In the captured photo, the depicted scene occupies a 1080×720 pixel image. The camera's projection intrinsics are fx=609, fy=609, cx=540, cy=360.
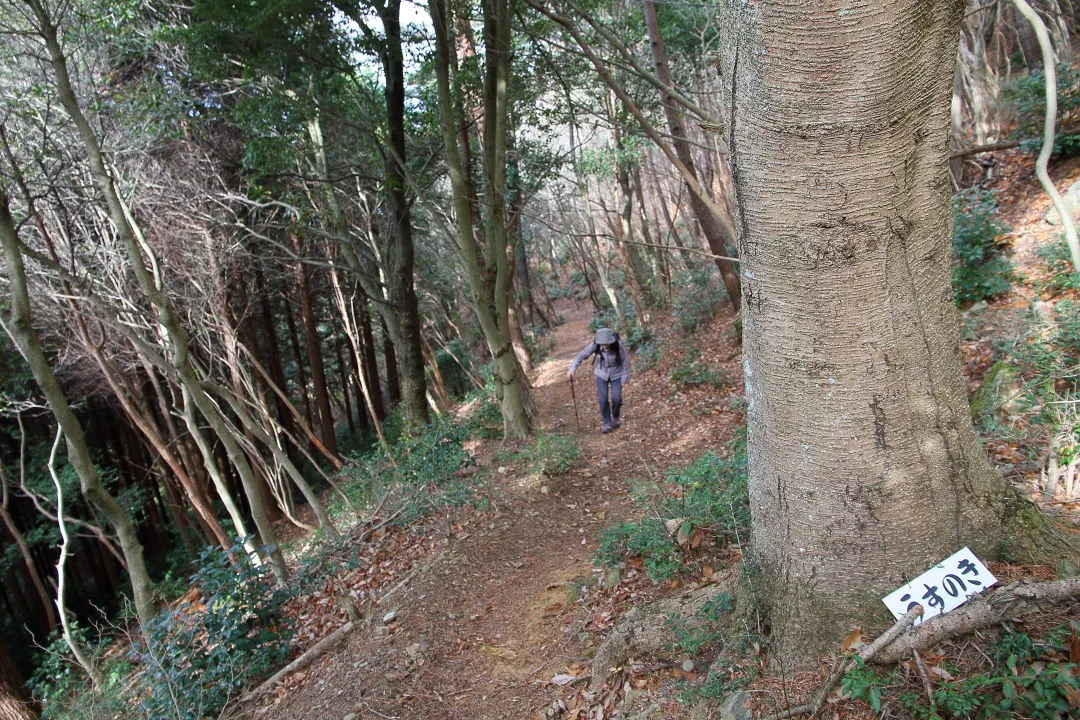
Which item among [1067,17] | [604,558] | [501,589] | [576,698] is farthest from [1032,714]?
[1067,17]

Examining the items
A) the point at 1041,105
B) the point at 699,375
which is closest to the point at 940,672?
the point at 699,375

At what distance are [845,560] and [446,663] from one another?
277 centimetres

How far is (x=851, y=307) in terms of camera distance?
1942mm

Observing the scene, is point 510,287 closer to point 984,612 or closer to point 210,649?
point 210,649

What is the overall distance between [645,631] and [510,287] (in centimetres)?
765

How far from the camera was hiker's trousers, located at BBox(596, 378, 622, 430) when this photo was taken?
8406 millimetres

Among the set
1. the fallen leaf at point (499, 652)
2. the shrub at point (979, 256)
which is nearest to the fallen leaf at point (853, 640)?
the fallen leaf at point (499, 652)

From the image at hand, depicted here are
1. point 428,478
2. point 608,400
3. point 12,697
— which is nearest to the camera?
point 428,478

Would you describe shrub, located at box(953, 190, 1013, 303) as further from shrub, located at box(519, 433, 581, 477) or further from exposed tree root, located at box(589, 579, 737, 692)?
exposed tree root, located at box(589, 579, 737, 692)

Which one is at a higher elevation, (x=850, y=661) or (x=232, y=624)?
(x=850, y=661)

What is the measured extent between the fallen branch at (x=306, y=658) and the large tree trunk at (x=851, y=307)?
384 cm

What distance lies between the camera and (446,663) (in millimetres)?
3969

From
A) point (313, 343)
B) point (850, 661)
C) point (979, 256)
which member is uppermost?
point (979, 256)

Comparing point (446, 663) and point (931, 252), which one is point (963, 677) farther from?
point (446, 663)
